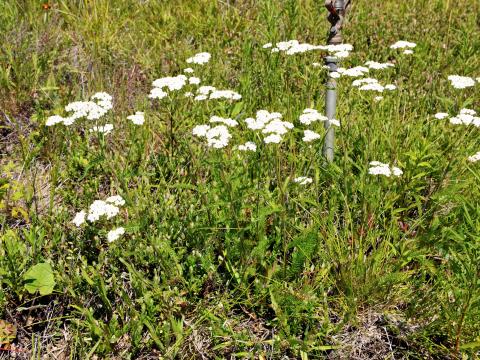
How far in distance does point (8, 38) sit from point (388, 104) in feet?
11.7

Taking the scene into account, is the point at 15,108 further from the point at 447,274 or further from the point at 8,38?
the point at 447,274

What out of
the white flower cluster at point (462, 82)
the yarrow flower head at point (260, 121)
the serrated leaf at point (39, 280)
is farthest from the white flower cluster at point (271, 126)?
the serrated leaf at point (39, 280)

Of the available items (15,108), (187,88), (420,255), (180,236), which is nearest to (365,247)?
(420,255)

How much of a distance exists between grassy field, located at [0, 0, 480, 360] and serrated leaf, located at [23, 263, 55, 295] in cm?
1

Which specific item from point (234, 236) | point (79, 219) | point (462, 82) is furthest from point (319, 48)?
point (79, 219)

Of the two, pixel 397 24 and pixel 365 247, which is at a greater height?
Result: pixel 397 24

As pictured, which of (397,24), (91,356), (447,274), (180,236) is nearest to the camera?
(91,356)

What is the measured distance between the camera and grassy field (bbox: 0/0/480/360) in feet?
7.80

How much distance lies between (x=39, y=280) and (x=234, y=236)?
3.67ft

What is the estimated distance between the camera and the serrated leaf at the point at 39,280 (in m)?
2.47

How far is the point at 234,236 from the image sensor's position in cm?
253

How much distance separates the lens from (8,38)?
425cm

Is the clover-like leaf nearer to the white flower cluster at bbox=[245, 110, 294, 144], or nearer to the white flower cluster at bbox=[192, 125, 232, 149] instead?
the white flower cluster at bbox=[192, 125, 232, 149]

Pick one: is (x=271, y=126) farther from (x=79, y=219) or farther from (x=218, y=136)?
(x=79, y=219)
